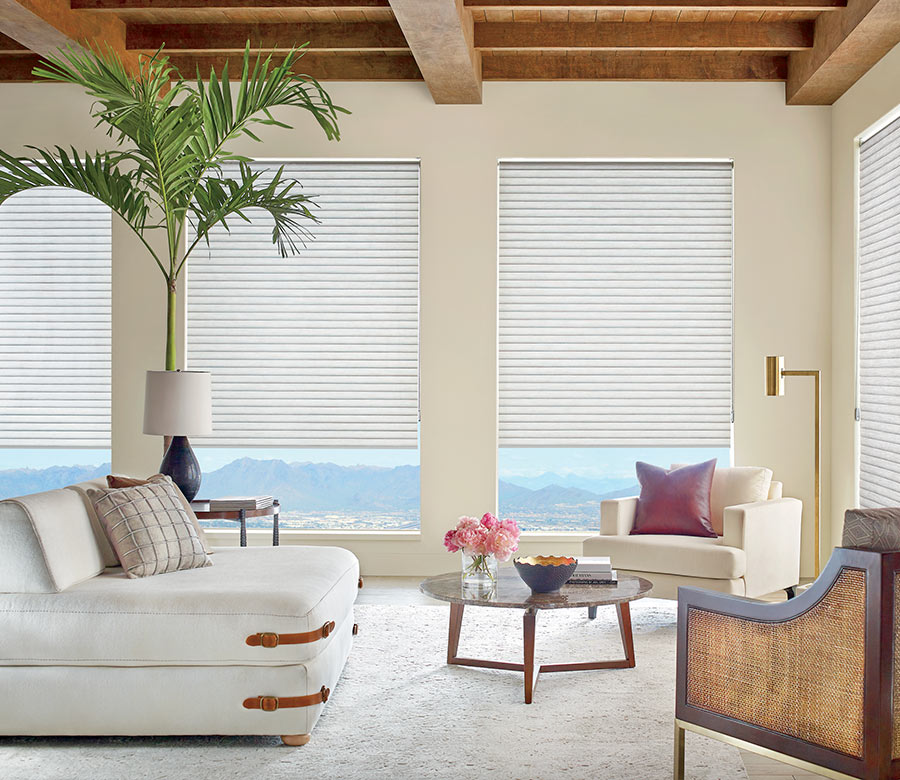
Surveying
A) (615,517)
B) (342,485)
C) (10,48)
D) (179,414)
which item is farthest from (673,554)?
(342,485)

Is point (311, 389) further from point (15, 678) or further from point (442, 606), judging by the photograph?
point (15, 678)

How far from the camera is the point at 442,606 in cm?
475

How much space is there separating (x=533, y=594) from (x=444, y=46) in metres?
2.91

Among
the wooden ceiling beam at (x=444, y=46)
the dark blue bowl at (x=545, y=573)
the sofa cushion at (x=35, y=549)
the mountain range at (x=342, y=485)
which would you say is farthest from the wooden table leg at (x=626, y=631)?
the mountain range at (x=342, y=485)

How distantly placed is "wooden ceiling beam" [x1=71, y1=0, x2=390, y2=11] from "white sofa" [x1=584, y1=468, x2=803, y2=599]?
3025 millimetres

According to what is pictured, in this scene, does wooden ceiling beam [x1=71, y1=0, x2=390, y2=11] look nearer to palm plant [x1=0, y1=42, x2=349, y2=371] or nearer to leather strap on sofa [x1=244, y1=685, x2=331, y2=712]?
palm plant [x1=0, y1=42, x2=349, y2=371]

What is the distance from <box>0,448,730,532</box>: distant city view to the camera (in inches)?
473

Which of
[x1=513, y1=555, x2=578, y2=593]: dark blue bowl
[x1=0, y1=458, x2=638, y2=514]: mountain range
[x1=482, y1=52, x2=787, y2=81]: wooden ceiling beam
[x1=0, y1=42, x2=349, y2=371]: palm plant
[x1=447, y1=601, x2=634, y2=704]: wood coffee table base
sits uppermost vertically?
[x1=482, y1=52, x2=787, y2=81]: wooden ceiling beam

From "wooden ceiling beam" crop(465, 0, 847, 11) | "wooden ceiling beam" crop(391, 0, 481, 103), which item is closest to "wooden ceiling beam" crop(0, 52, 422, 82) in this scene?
"wooden ceiling beam" crop(391, 0, 481, 103)

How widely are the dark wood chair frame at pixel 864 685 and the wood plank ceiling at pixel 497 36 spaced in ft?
10.1

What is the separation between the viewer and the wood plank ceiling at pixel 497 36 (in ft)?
15.0

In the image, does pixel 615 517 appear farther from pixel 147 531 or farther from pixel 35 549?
pixel 35 549

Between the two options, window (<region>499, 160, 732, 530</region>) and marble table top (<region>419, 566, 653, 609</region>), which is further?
window (<region>499, 160, 732, 530</region>)

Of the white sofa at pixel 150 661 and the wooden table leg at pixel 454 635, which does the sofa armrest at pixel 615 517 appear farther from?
the white sofa at pixel 150 661
